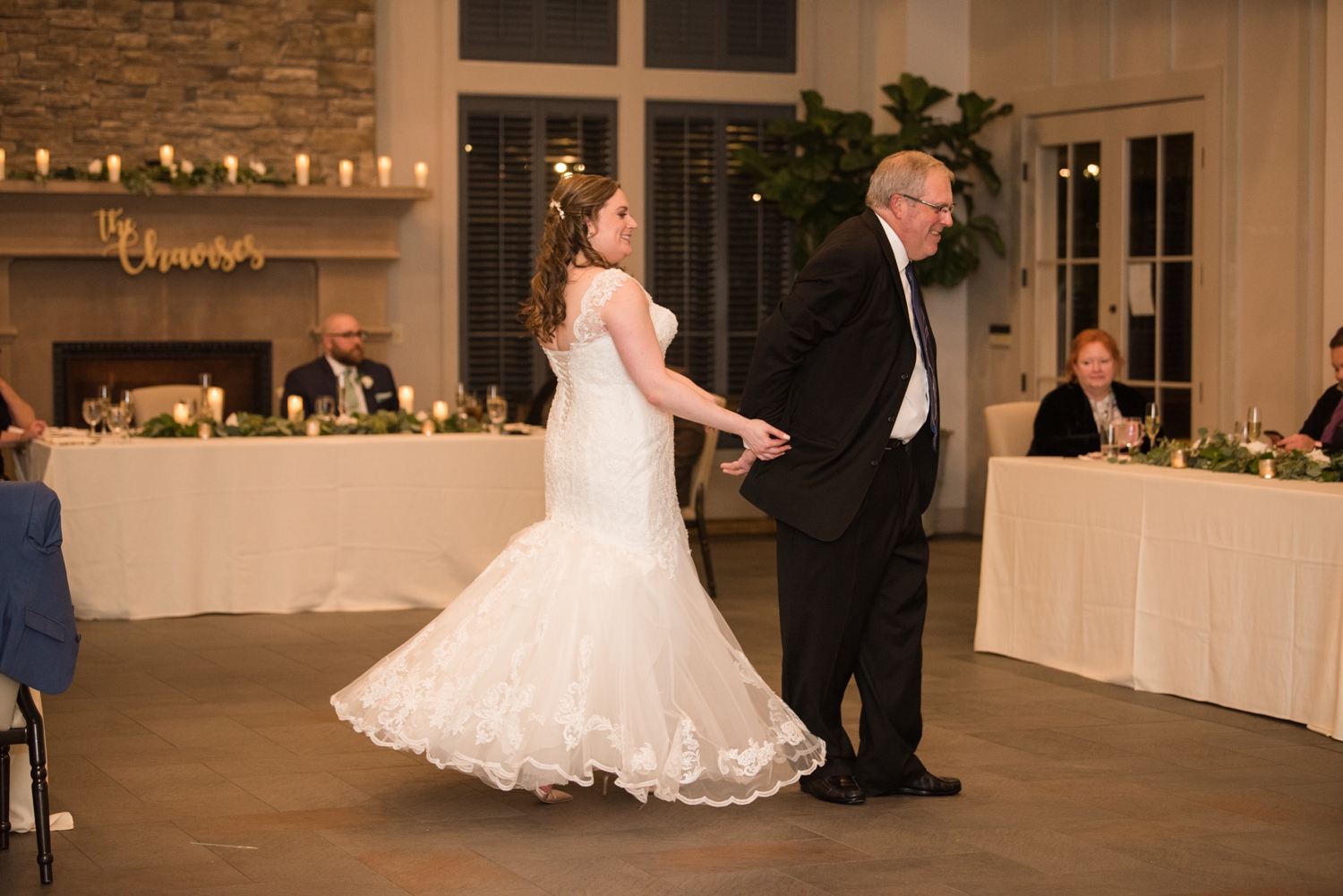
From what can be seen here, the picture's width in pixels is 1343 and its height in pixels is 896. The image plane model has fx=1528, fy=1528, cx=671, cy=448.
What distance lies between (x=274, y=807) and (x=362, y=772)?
0.37 meters

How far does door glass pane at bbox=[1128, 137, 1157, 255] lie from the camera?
27.4 ft

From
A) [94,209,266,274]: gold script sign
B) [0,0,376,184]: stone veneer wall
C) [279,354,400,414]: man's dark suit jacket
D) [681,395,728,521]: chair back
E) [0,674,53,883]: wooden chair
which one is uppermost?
[0,0,376,184]: stone veneer wall

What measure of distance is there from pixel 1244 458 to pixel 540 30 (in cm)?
590

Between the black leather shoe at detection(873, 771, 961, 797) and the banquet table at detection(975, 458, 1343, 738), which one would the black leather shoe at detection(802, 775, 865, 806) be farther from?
the banquet table at detection(975, 458, 1343, 738)

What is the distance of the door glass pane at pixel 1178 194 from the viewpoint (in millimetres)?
8070

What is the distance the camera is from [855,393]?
3729mm

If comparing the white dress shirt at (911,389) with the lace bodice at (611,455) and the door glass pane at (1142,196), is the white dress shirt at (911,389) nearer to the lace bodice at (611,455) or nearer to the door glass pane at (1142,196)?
the lace bodice at (611,455)

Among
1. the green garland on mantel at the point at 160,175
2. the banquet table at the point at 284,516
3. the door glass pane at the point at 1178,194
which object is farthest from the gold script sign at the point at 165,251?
the door glass pane at the point at 1178,194

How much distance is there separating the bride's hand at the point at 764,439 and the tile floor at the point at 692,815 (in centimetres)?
89

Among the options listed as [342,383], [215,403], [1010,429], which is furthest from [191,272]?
[1010,429]

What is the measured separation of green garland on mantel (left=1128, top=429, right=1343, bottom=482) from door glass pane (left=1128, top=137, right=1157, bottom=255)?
2.99 meters

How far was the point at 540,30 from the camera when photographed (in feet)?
31.7

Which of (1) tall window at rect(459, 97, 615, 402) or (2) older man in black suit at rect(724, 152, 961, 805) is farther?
(1) tall window at rect(459, 97, 615, 402)

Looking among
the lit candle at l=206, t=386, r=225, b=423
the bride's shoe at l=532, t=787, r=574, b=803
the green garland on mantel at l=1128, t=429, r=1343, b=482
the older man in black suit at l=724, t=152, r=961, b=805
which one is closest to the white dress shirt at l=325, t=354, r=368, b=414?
the lit candle at l=206, t=386, r=225, b=423
